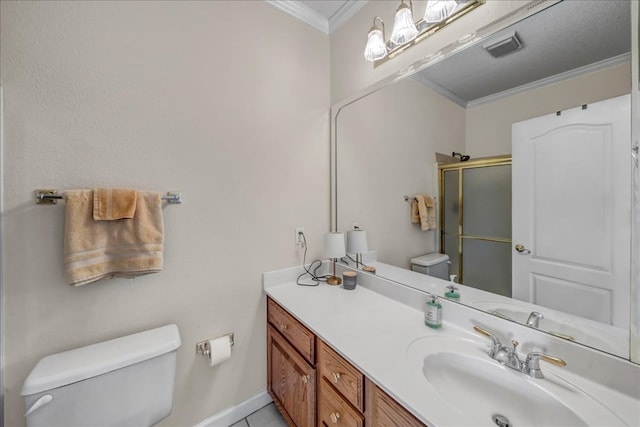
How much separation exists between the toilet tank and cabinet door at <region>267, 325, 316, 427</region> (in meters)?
0.54

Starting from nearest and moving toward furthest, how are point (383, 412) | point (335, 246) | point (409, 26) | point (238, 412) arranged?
point (383, 412)
point (409, 26)
point (238, 412)
point (335, 246)

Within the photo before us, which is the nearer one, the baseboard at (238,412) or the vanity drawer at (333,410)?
the vanity drawer at (333,410)

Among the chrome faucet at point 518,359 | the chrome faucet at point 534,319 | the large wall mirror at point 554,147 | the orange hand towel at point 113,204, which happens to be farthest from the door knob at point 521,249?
the orange hand towel at point 113,204

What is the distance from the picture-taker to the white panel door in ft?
2.34

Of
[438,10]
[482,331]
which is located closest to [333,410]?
[482,331]

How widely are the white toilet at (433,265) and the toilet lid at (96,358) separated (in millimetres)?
1236

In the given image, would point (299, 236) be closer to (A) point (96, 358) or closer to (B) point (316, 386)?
(B) point (316, 386)

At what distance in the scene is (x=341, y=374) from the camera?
918 millimetres

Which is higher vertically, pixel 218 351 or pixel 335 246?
pixel 335 246

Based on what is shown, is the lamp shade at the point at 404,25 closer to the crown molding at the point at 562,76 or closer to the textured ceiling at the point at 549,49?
the textured ceiling at the point at 549,49

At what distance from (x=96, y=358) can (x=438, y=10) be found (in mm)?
2036

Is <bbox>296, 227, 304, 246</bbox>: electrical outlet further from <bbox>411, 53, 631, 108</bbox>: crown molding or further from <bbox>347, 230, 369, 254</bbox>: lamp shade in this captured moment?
<bbox>411, 53, 631, 108</bbox>: crown molding

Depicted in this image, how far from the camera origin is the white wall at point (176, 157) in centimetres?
93

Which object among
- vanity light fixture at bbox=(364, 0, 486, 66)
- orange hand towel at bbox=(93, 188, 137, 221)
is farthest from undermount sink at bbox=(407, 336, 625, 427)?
vanity light fixture at bbox=(364, 0, 486, 66)
